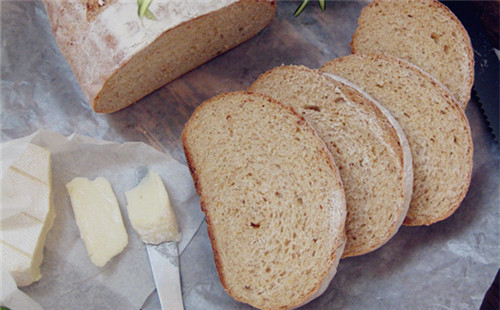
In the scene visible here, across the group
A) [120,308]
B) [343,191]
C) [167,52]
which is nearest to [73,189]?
[120,308]

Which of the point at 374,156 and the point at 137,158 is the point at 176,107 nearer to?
the point at 137,158

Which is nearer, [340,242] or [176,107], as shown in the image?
[340,242]

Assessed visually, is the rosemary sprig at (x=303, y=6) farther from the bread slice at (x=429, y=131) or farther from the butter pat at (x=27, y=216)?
the butter pat at (x=27, y=216)

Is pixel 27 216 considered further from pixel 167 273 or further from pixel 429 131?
pixel 429 131

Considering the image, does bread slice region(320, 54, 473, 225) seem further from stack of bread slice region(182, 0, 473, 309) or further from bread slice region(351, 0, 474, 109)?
bread slice region(351, 0, 474, 109)

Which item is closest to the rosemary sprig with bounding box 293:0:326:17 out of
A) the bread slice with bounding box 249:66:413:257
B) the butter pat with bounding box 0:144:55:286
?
the bread slice with bounding box 249:66:413:257
